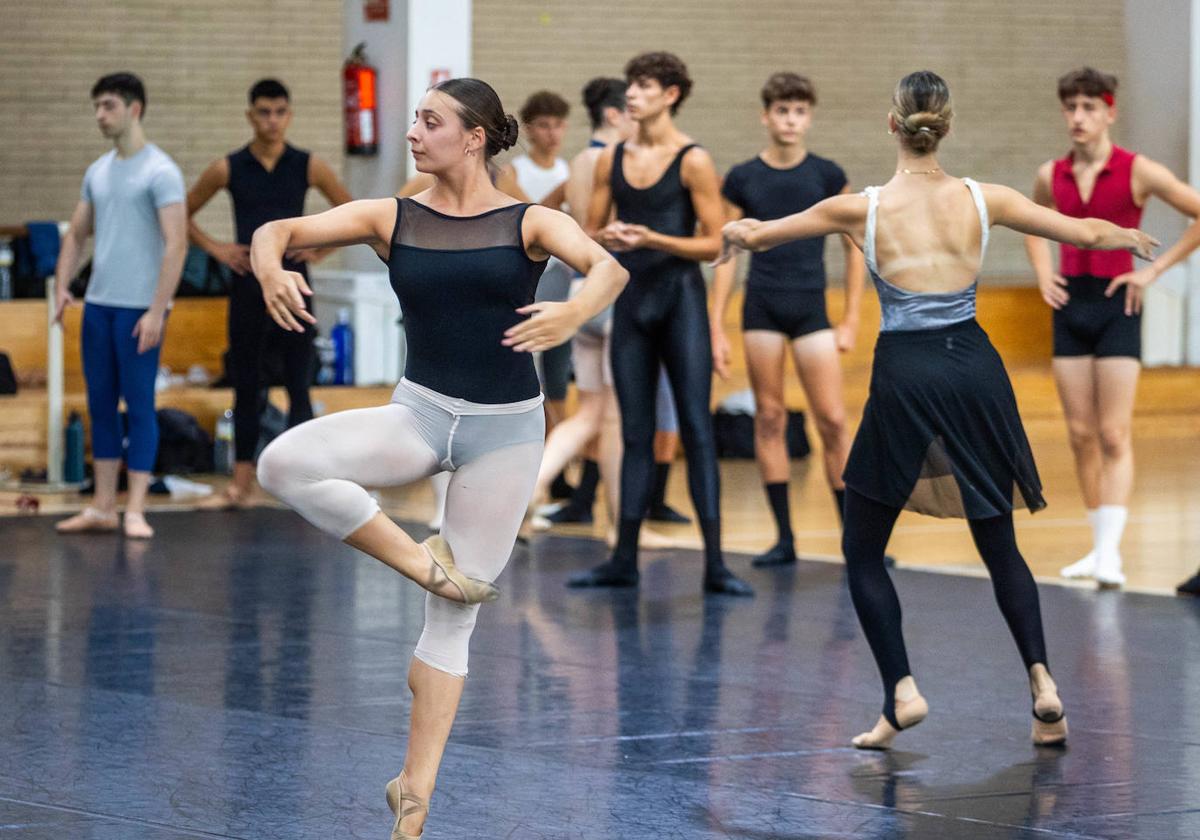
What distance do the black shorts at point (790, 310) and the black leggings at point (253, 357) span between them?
2469 mm

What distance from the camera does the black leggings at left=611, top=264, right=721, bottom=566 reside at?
669cm

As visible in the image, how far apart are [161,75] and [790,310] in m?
7.51

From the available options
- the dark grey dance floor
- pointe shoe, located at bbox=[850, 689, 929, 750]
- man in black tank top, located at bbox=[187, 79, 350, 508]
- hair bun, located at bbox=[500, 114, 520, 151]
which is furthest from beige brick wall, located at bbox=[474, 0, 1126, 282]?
hair bun, located at bbox=[500, 114, 520, 151]

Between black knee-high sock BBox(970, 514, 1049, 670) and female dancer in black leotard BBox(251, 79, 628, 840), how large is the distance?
138 cm

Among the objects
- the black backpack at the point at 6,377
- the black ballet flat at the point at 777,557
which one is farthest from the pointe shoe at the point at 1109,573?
the black backpack at the point at 6,377

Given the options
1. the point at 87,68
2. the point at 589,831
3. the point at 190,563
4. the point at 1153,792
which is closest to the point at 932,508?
the point at 1153,792

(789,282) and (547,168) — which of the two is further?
(547,168)

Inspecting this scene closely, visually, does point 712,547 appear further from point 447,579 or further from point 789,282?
point 447,579

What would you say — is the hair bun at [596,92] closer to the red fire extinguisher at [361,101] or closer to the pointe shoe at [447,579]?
the red fire extinguisher at [361,101]

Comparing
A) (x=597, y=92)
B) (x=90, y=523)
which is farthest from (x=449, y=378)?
(x=90, y=523)

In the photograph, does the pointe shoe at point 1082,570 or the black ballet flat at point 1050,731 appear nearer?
the black ballet flat at point 1050,731

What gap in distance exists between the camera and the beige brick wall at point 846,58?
14.6 m

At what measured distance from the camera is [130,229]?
7840 mm

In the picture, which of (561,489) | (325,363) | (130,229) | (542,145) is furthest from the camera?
(325,363)
